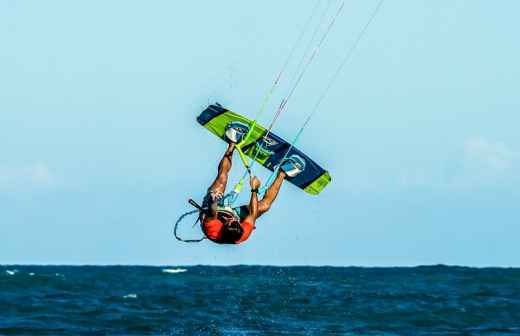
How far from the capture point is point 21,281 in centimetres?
3938

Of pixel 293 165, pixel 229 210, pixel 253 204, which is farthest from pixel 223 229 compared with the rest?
pixel 293 165

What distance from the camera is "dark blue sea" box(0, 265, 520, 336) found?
24250mm

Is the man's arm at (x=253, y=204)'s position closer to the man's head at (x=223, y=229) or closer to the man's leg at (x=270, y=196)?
the man's leg at (x=270, y=196)

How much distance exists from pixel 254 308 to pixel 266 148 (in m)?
13.8

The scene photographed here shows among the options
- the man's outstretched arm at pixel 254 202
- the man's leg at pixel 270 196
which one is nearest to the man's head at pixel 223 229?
the man's outstretched arm at pixel 254 202

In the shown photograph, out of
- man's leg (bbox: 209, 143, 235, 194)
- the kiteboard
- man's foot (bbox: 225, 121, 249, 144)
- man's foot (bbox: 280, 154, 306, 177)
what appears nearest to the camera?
man's leg (bbox: 209, 143, 235, 194)

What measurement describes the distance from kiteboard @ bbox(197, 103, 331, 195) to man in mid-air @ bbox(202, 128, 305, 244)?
0.80m

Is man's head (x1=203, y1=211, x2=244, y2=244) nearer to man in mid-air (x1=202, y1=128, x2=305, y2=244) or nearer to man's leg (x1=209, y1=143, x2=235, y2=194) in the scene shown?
man in mid-air (x1=202, y1=128, x2=305, y2=244)

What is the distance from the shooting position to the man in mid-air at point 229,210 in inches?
554

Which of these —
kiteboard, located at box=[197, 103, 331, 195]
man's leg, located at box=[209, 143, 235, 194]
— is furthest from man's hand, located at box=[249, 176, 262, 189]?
kiteboard, located at box=[197, 103, 331, 195]

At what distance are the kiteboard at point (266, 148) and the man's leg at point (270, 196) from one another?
2.10 ft

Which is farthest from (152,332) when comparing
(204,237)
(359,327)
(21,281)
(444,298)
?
(21,281)

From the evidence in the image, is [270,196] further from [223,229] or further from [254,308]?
[254,308]

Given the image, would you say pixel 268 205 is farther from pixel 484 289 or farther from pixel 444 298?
pixel 484 289
